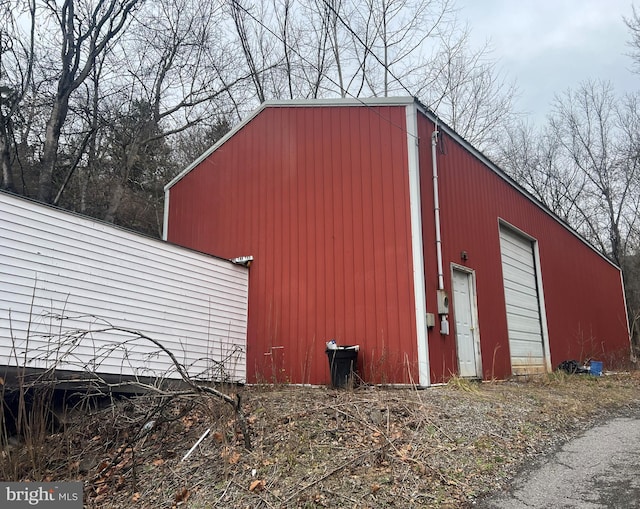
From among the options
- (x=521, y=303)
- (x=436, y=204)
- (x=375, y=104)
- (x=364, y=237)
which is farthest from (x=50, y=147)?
(x=521, y=303)

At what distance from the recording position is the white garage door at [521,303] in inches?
399

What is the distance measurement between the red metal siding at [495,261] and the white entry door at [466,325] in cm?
22

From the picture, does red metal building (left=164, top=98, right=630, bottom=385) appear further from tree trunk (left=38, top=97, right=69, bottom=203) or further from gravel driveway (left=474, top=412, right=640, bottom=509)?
tree trunk (left=38, top=97, right=69, bottom=203)

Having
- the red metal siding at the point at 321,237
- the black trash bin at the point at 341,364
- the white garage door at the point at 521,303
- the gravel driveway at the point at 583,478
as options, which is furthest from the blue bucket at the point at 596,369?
the black trash bin at the point at 341,364

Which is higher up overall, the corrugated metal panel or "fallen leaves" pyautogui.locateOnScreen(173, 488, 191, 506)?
the corrugated metal panel

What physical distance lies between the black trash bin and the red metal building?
303 mm

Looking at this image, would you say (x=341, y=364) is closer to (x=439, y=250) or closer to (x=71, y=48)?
(x=439, y=250)

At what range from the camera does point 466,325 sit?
8414 mm

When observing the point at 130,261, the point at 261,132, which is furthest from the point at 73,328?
the point at 261,132

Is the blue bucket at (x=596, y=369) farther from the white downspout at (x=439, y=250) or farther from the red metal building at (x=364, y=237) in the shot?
the white downspout at (x=439, y=250)

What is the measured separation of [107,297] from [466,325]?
5.77 meters

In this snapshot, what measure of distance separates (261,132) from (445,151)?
3.54m

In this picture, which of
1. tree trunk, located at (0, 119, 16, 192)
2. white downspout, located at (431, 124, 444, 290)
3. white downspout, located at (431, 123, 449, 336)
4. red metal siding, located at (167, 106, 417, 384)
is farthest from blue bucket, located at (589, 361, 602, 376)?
tree trunk, located at (0, 119, 16, 192)

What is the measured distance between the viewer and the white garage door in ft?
33.2
